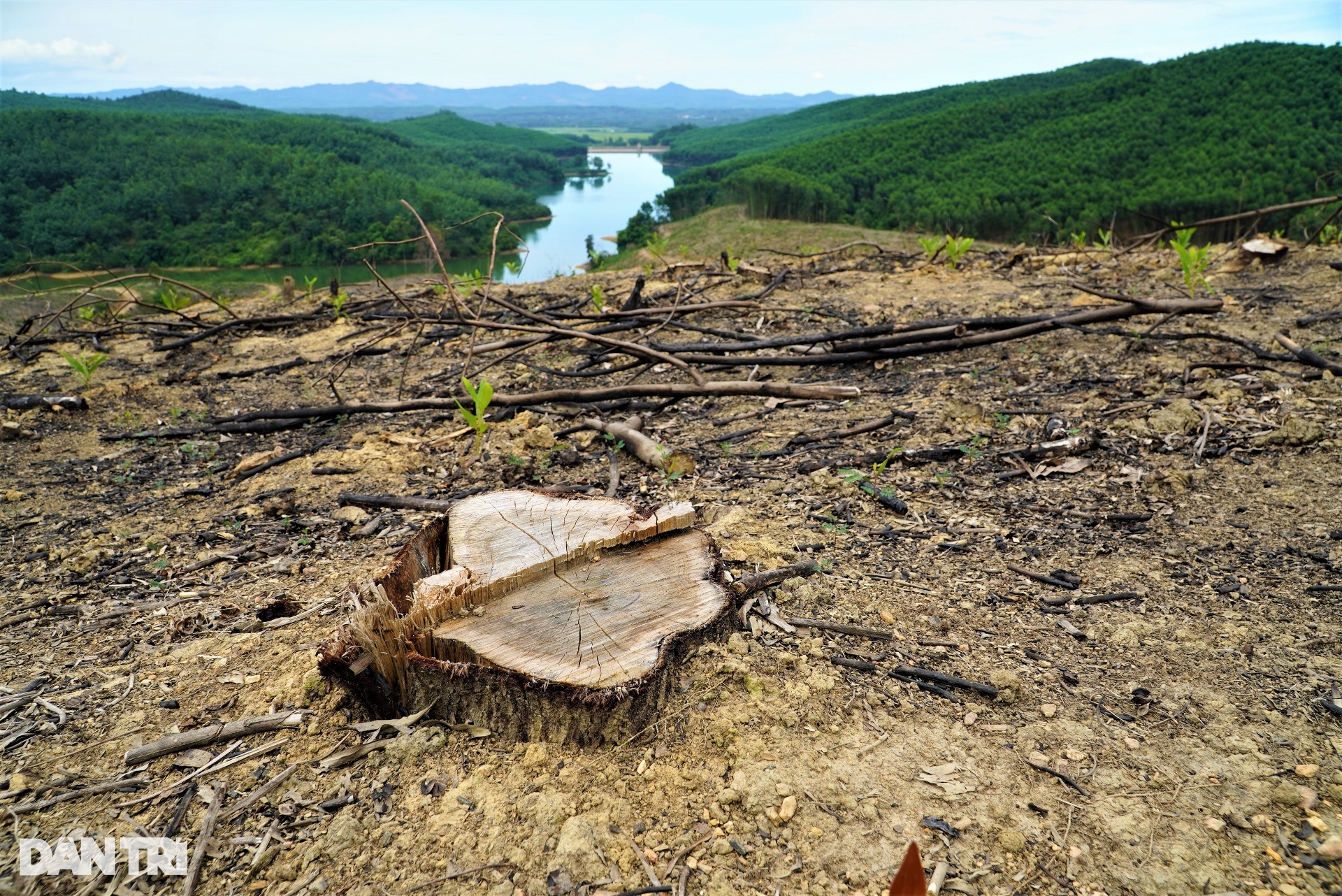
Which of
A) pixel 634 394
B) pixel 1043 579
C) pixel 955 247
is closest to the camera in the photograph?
pixel 1043 579

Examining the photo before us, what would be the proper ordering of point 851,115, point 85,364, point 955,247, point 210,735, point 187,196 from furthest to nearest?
point 851,115 → point 187,196 → point 955,247 → point 85,364 → point 210,735

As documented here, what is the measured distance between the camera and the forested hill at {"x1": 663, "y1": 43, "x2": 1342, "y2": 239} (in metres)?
34.3

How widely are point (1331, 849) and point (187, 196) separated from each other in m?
61.3

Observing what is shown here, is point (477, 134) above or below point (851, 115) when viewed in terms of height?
below

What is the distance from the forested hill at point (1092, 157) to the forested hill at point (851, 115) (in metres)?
13.5

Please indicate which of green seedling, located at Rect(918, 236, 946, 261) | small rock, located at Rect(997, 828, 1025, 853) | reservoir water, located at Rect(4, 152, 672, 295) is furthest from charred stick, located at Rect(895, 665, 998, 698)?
green seedling, located at Rect(918, 236, 946, 261)

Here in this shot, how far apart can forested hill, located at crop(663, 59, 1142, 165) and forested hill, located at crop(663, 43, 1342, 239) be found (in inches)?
530

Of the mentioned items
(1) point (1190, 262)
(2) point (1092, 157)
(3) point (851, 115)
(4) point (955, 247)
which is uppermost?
(3) point (851, 115)

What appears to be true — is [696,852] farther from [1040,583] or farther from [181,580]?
[181,580]

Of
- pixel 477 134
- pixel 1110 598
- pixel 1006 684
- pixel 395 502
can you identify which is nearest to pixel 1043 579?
pixel 1110 598

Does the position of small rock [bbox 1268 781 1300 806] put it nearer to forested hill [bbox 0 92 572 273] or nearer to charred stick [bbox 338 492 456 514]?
charred stick [bbox 338 492 456 514]

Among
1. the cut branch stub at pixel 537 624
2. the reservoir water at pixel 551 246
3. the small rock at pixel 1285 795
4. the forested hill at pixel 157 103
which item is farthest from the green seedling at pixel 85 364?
the forested hill at pixel 157 103

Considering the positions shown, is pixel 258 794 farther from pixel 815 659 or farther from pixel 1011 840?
pixel 1011 840

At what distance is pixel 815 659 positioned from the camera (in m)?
1.93
